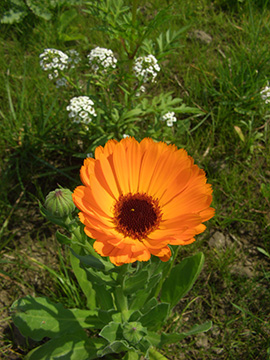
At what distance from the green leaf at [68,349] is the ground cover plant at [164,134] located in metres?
0.30

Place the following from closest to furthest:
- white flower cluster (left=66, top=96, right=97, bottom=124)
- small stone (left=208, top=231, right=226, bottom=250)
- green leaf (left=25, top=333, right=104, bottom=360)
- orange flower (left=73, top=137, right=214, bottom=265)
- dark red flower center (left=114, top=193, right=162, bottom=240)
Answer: orange flower (left=73, top=137, right=214, bottom=265)
dark red flower center (left=114, top=193, right=162, bottom=240)
green leaf (left=25, top=333, right=104, bottom=360)
white flower cluster (left=66, top=96, right=97, bottom=124)
small stone (left=208, top=231, right=226, bottom=250)

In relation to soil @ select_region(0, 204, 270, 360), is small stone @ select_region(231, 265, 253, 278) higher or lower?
higher

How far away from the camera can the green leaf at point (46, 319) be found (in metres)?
2.32

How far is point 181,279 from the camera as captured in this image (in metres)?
2.53

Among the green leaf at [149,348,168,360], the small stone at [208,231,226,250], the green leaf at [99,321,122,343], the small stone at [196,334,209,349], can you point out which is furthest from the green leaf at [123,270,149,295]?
the small stone at [208,231,226,250]

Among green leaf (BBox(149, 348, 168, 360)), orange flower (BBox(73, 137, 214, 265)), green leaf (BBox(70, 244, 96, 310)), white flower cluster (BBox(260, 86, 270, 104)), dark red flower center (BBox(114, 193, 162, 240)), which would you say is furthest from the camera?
white flower cluster (BBox(260, 86, 270, 104))

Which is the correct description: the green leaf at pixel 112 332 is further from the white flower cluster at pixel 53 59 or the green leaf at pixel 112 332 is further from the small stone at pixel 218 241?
the white flower cluster at pixel 53 59

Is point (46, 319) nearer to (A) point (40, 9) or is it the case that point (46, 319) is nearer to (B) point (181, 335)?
(B) point (181, 335)

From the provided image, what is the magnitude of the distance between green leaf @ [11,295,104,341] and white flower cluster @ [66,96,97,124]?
1404 millimetres

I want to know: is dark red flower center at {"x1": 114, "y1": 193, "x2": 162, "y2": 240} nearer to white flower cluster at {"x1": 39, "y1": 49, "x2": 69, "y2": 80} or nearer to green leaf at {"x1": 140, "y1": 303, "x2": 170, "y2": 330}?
green leaf at {"x1": 140, "y1": 303, "x2": 170, "y2": 330}

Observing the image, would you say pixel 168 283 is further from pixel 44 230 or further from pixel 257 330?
pixel 44 230

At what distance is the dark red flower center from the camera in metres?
1.91

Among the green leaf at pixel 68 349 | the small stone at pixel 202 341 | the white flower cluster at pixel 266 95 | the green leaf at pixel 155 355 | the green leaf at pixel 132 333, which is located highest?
the white flower cluster at pixel 266 95

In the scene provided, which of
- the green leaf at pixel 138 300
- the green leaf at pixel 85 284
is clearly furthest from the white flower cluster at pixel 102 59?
the green leaf at pixel 138 300
